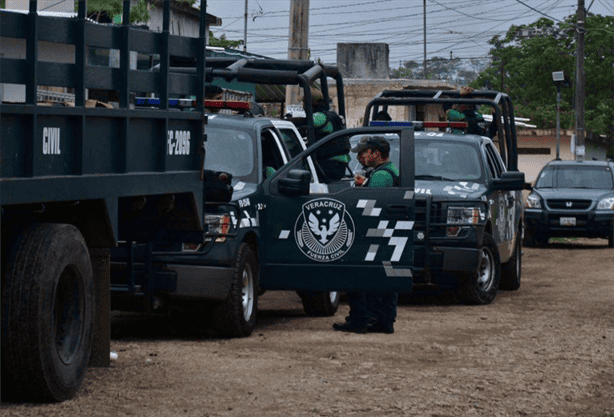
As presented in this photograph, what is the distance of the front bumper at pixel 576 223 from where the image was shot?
23.9m

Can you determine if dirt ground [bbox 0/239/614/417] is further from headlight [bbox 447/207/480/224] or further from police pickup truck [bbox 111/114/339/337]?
headlight [bbox 447/207/480/224]

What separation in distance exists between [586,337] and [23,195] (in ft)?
20.5

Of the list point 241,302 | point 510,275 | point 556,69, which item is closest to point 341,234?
point 241,302

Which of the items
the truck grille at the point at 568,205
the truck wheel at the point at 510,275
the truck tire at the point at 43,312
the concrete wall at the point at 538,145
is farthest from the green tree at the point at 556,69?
the truck tire at the point at 43,312

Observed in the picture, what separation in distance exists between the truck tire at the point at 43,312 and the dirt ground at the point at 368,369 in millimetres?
160

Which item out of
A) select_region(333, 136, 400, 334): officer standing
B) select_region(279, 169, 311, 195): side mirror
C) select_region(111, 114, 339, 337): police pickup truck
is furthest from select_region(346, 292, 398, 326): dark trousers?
select_region(279, 169, 311, 195): side mirror

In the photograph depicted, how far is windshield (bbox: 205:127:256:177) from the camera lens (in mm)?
11391

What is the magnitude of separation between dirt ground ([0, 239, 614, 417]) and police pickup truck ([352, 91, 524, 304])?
52cm

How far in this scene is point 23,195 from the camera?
20.9ft

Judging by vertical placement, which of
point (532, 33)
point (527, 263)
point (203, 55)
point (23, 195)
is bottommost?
point (527, 263)

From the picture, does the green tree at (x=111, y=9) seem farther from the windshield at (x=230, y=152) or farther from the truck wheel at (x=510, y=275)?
the windshield at (x=230, y=152)

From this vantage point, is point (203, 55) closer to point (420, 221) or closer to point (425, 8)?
point (420, 221)

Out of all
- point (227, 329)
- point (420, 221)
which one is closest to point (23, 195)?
point (227, 329)

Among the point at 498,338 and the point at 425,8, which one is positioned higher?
the point at 425,8
